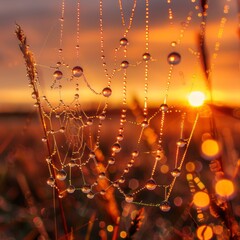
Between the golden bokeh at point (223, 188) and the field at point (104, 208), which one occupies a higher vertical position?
the golden bokeh at point (223, 188)

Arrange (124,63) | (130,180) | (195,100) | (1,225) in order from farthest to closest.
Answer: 1. (130,180)
2. (1,225)
3. (124,63)
4. (195,100)

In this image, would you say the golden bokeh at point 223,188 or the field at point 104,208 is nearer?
the golden bokeh at point 223,188

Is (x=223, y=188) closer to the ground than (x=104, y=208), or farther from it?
farther from it

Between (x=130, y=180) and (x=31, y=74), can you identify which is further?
(x=130, y=180)

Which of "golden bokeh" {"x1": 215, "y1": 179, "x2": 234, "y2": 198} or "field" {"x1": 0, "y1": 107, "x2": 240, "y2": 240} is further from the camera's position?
"field" {"x1": 0, "y1": 107, "x2": 240, "y2": 240}

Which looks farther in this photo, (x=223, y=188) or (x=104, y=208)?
(x=104, y=208)

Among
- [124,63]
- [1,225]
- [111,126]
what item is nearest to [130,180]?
[1,225]

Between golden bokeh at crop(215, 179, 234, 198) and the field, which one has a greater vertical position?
golden bokeh at crop(215, 179, 234, 198)

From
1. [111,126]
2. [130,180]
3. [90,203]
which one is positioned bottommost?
[111,126]

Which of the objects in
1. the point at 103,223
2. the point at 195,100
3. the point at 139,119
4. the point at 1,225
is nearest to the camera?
the point at 195,100

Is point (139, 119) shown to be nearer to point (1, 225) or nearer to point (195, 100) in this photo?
point (195, 100)

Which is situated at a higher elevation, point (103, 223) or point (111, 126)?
point (103, 223)
